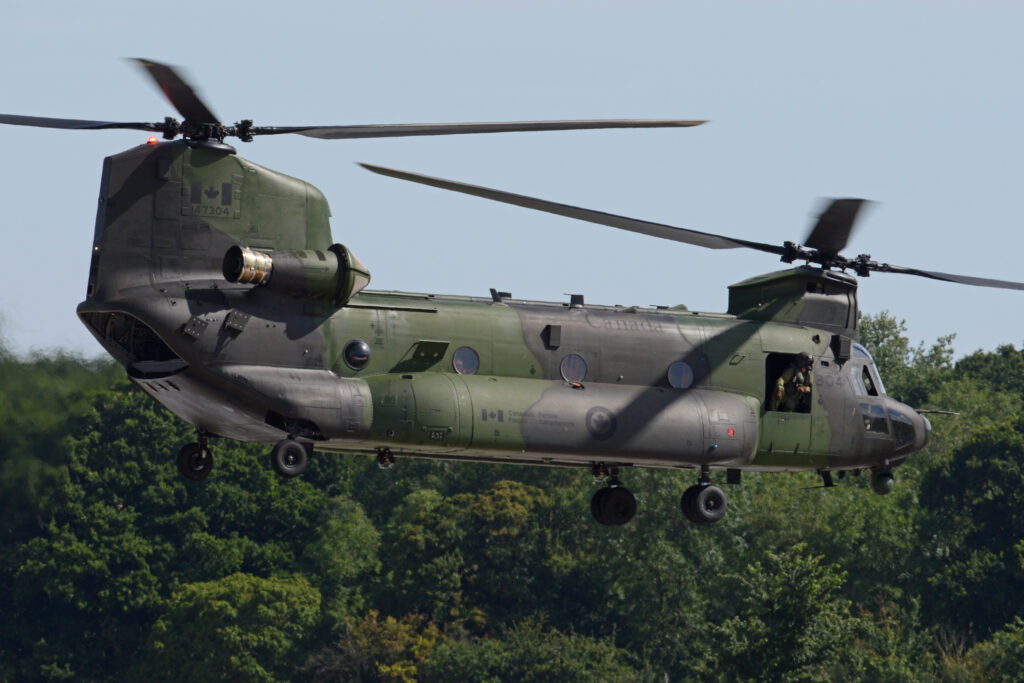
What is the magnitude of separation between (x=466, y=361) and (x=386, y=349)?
5.65 feet

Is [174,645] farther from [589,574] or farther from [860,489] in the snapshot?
[860,489]

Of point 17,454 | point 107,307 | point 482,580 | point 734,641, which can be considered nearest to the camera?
point 107,307

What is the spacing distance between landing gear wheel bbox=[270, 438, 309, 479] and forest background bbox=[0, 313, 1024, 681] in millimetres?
54499

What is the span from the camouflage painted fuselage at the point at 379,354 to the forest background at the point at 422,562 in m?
49.5

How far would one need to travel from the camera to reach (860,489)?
100375 mm

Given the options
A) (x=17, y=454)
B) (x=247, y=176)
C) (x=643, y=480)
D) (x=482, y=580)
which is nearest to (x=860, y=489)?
(x=643, y=480)

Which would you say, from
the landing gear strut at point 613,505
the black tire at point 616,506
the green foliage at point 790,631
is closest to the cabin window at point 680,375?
the landing gear strut at point 613,505

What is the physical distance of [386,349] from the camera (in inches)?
1292

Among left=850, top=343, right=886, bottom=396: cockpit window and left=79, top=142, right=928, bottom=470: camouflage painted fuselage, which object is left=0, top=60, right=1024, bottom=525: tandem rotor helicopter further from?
left=850, top=343, right=886, bottom=396: cockpit window

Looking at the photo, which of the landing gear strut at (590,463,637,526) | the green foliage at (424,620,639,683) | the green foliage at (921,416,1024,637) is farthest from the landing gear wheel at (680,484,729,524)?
the green foliage at (921,416,1024,637)

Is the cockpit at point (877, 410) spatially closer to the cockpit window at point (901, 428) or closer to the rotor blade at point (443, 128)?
the cockpit window at point (901, 428)

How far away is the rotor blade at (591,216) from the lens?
1259 inches

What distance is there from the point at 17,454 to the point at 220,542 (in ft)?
47.5

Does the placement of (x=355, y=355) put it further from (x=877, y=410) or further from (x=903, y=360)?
(x=903, y=360)
